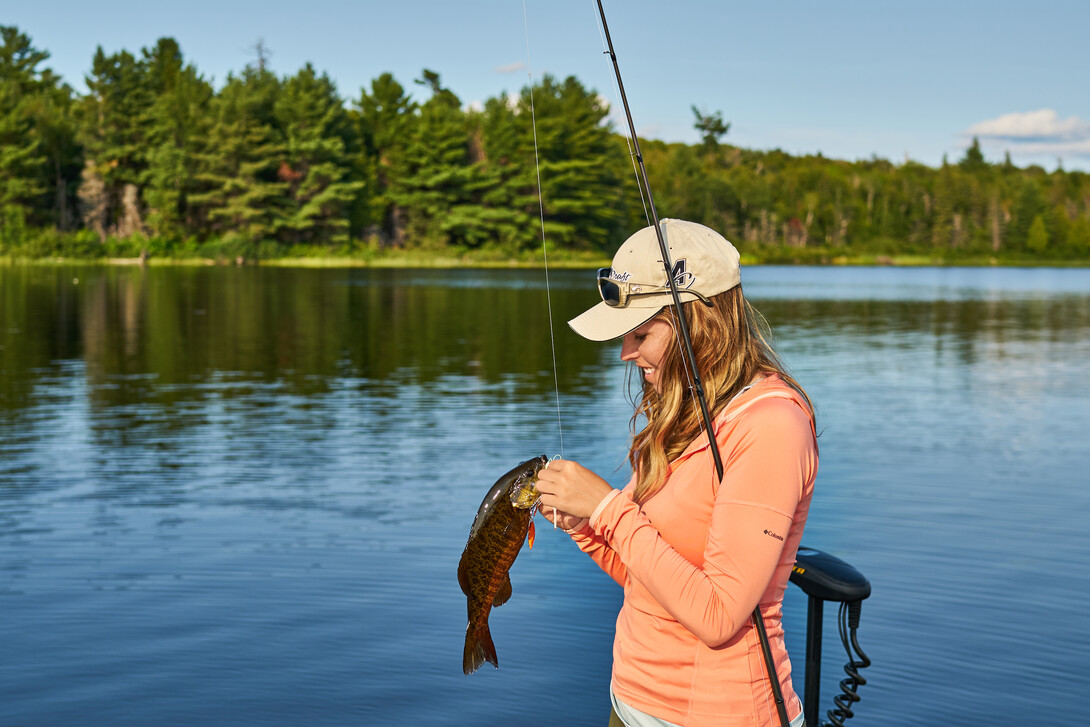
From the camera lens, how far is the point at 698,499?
212 cm

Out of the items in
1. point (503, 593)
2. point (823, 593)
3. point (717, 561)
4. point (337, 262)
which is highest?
point (337, 262)

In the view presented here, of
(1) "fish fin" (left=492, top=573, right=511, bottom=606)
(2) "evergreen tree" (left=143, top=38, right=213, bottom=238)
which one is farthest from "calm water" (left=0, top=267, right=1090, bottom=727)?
(2) "evergreen tree" (left=143, top=38, right=213, bottom=238)

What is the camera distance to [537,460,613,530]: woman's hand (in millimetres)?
2137

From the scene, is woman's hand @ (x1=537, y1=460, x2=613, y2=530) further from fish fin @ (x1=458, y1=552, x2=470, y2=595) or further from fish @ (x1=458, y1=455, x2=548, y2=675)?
fish fin @ (x1=458, y1=552, x2=470, y2=595)

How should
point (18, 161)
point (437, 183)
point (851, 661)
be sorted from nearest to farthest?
point (851, 661)
point (18, 161)
point (437, 183)

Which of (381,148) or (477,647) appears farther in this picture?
(381,148)

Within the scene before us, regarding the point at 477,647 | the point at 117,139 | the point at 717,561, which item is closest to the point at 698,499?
the point at 717,561

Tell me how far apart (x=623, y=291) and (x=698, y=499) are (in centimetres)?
45

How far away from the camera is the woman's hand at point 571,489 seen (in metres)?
2.14

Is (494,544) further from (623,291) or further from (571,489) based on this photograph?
(623,291)

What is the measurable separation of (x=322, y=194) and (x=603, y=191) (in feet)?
67.9

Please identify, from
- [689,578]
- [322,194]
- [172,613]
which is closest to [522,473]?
[689,578]

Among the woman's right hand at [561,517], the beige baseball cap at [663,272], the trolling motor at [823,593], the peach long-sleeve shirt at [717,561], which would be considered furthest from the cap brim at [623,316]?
the trolling motor at [823,593]

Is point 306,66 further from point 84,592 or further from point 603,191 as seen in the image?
point 84,592
